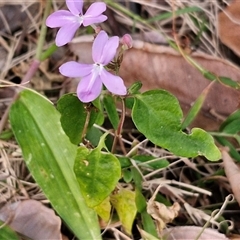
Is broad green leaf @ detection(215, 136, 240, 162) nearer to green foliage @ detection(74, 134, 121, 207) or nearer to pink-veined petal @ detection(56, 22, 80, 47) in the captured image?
green foliage @ detection(74, 134, 121, 207)

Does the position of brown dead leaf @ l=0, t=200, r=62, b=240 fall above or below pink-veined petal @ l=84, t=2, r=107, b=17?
below

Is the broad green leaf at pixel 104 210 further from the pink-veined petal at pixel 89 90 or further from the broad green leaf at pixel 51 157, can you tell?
the pink-veined petal at pixel 89 90

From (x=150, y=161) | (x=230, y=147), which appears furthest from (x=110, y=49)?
(x=230, y=147)

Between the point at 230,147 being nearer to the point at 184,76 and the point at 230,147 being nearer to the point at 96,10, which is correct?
the point at 184,76

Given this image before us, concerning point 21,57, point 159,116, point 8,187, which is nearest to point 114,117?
point 159,116

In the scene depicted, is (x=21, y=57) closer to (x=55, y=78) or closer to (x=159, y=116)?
(x=55, y=78)

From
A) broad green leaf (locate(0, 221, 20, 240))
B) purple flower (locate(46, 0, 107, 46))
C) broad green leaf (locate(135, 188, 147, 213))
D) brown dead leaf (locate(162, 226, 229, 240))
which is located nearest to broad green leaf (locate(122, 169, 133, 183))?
broad green leaf (locate(135, 188, 147, 213))

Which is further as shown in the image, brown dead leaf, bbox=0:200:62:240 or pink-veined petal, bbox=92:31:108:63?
brown dead leaf, bbox=0:200:62:240

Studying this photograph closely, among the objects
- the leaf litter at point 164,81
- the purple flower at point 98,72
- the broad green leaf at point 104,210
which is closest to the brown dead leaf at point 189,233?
the leaf litter at point 164,81
